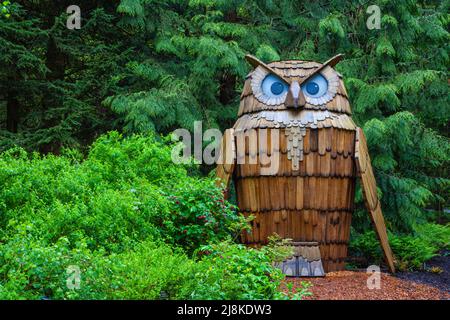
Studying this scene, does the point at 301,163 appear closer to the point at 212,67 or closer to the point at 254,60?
the point at 254,60

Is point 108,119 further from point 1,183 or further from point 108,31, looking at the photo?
point 1,183

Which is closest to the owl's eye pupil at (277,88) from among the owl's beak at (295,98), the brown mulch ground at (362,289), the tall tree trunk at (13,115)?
the owl's beak at (295,98)

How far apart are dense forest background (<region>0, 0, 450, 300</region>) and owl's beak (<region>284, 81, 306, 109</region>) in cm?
192

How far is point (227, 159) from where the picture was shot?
714cm

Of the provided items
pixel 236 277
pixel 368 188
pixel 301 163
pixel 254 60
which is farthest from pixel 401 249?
pixel 236 277

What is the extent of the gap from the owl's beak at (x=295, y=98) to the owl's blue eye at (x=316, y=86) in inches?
8.2

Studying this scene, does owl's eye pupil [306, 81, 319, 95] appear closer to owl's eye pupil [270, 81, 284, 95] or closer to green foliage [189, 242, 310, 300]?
owl's eye pupil [270, 81, 284, 95]

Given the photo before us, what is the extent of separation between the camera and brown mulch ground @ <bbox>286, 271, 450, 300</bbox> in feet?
19.6

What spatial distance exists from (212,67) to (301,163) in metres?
3.10

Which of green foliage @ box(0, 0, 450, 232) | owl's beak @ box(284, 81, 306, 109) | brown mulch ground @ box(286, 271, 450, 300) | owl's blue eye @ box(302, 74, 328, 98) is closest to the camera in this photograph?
brown mulch ground @ box(286, 271, 450, 300)

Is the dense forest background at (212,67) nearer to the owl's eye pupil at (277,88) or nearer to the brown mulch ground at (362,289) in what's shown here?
the owl's eye pupil at (277,88)

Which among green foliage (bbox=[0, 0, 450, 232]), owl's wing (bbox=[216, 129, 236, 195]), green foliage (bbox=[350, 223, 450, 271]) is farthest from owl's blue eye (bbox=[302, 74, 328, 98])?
green foliage (bbox=[350, 223, 450, 271])
